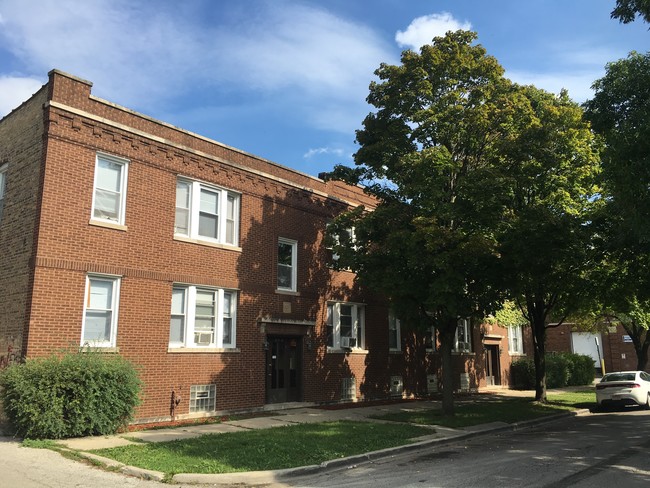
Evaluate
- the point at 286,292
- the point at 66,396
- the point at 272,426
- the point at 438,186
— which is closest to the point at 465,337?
the point at 286,292

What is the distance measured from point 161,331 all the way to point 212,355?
5.79 feet

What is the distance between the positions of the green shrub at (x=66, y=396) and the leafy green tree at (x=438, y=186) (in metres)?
7.16

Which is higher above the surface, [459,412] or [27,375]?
[27,375]

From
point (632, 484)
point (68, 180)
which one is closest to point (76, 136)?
point (68, 180)

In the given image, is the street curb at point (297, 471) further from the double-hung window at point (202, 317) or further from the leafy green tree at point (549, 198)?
the double-hung window at point (202, 317)

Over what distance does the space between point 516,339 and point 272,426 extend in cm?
2410

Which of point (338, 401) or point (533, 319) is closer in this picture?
point (338, 401)

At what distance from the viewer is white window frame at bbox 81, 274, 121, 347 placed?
1277cm

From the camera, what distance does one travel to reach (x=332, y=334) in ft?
63.6

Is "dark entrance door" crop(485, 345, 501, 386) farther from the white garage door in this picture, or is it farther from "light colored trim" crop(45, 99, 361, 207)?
the white garage door

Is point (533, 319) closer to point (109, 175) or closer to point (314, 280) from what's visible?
point (314, 280)

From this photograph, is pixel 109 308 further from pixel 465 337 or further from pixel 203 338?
pixel 465 337

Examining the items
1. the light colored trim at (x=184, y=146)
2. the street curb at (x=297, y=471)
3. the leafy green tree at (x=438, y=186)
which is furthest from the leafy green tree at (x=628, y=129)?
the light colored trim at (x=184, y=146)

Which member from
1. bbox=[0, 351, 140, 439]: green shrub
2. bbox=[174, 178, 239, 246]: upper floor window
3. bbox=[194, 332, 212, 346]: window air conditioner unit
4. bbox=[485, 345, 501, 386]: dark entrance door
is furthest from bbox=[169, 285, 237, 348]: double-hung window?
bbox=[485, 345, 501, 386]: dark entrance door
